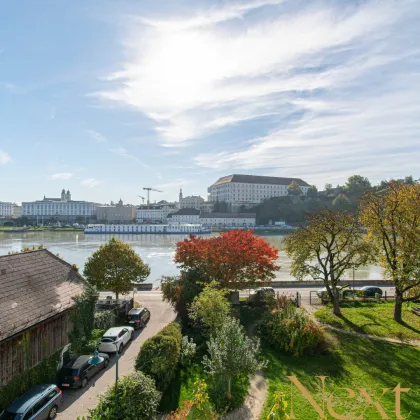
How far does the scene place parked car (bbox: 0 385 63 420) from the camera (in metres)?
9.07

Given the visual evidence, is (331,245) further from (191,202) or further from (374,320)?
(191,202)

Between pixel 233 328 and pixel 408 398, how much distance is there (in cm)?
583

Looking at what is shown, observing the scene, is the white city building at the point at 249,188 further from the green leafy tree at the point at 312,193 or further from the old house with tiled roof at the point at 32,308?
the old house with tiled roof at the point at 32,308

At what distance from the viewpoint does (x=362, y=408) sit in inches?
404

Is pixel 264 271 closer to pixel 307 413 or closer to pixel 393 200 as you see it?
pixel 393 200

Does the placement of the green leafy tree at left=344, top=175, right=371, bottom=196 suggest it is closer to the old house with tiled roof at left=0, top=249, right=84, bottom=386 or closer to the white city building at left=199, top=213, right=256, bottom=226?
the white city building at left=199, top=213, right=256, bottom=226

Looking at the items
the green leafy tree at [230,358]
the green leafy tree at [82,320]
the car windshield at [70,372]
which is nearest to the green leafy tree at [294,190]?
the green leafy tree at [82,320]

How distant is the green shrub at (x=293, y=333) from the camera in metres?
14.5

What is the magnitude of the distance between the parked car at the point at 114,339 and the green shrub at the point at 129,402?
466 cm

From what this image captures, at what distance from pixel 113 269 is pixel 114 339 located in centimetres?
722

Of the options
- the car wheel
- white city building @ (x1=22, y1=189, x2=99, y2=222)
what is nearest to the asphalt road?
the car wheel

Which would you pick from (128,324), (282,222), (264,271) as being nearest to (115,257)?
(128,324)

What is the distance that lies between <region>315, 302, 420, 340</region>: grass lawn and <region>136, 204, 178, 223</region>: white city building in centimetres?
15094

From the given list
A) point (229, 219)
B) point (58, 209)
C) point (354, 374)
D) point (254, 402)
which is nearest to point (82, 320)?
point (254, 402)
